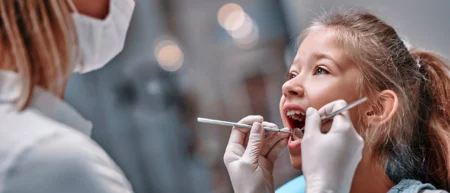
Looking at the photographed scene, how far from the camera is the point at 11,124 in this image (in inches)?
27.2

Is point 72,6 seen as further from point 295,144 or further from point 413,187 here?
point 413,187

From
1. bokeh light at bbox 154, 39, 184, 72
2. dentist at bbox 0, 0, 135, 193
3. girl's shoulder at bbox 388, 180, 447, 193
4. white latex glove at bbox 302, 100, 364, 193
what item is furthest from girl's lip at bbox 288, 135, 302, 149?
dentist at bbox 0, 0, 135, 193

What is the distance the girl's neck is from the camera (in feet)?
4.08

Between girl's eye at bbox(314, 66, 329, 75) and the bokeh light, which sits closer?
girl's eye at bbox(314, 66, 329, 75)

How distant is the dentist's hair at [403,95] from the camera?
1.25 m

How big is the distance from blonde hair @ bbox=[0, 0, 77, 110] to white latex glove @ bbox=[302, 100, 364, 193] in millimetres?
513

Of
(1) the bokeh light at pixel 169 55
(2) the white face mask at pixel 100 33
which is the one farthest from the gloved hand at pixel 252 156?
(2) the white face mask at pixel 100 33

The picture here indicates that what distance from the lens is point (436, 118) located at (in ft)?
4.29

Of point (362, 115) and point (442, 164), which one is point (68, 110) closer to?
point (362, 115)

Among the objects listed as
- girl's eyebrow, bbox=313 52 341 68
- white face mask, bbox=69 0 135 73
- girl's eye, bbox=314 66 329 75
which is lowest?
girl's eye, bbox=314 66 329 75

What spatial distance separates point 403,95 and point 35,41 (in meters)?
0.85

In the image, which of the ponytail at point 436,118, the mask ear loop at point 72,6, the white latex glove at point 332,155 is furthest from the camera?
the ponytail at point 436,118

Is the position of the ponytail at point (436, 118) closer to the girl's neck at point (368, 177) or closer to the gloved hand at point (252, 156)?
the girl's neck at point (368, 177)

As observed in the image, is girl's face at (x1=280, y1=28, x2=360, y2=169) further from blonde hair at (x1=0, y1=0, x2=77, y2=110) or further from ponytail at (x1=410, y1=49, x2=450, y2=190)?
blonde hair at (x1=0, y1=0, x2=77, y2=110)
